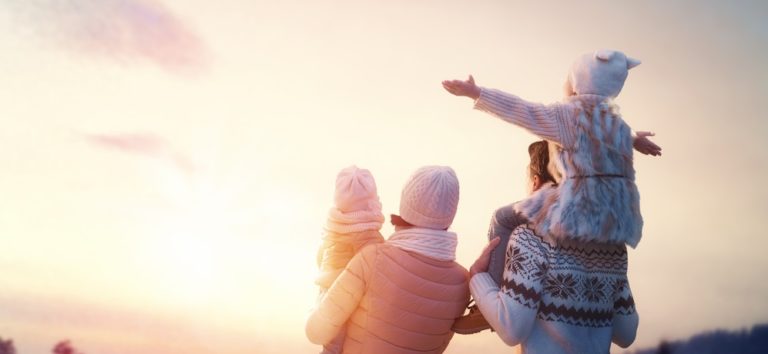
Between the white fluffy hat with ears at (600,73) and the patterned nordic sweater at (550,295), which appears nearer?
the patterned nordic sweater at (550,295)

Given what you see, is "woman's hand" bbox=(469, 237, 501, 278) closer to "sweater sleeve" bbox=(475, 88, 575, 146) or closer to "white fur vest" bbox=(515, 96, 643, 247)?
"white fur vest" bbox=(515, 96, 643, 247)

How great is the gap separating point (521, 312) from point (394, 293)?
0.52 meters

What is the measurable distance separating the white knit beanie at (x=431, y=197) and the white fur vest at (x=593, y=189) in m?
0.29

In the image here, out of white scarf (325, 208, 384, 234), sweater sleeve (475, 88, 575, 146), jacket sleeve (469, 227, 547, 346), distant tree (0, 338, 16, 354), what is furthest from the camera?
distant tree (0, 338, 16, 354)

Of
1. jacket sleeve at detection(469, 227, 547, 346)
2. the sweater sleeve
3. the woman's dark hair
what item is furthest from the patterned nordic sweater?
the sweater sleeve

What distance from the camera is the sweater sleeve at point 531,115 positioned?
304 cm

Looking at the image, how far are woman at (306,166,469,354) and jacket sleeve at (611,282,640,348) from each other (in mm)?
696

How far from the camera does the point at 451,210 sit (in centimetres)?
315

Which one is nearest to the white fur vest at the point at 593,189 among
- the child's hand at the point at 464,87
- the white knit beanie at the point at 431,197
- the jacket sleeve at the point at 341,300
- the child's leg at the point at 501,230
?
the child's leg at the point at 501,230

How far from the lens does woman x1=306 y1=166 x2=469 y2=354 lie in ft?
10.0

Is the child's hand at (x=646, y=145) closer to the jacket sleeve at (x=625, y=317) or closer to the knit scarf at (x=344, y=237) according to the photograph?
the jacket sleeve at (x=625, y=317)

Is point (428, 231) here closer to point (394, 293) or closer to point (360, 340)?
point (394, 293)

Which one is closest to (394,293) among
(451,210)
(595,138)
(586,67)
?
(451,210)

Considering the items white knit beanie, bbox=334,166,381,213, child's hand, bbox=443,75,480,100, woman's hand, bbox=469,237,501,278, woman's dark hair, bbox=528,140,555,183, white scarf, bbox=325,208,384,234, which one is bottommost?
woman's hand, bbox=469,237,501,278
